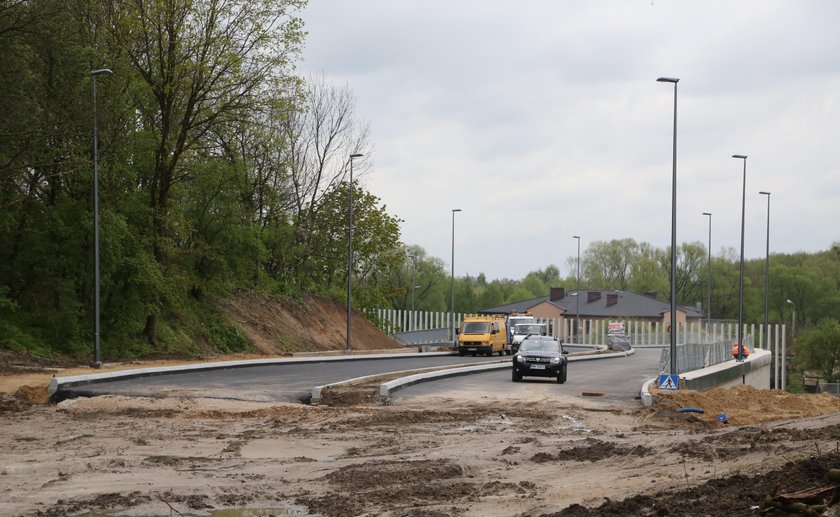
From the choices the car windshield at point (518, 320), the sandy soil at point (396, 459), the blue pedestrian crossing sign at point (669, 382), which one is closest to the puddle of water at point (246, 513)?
the sandy soil at point (396, 459)

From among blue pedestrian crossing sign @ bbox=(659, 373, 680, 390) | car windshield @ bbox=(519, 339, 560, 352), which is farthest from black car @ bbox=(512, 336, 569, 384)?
blue pedestrian crossing sign @ bbox=(659, 373, 680, 390)

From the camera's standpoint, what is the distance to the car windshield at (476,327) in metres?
55.2

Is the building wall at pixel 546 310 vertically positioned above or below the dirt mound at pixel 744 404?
above

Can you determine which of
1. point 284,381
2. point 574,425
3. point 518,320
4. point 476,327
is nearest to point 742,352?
point 476,327

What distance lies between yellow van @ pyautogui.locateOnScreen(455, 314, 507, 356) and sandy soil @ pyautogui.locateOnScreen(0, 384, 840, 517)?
99.9 ft

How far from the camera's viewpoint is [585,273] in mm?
155875

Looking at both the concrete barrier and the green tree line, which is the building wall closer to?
the green tree line

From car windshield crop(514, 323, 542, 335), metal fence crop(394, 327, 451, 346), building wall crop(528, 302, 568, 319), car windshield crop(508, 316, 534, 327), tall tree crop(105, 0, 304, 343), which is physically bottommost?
metal fence crop(394, 327, 451, 346)

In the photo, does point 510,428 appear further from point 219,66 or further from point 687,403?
point 219,66

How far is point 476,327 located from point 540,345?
23159mm

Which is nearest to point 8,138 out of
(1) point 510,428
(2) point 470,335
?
(1) point 510,428

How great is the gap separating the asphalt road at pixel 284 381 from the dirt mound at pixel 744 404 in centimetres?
221

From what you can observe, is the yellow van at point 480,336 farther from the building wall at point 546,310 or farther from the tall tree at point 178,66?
the building wall at point 546,310

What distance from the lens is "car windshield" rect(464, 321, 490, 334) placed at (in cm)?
5522
